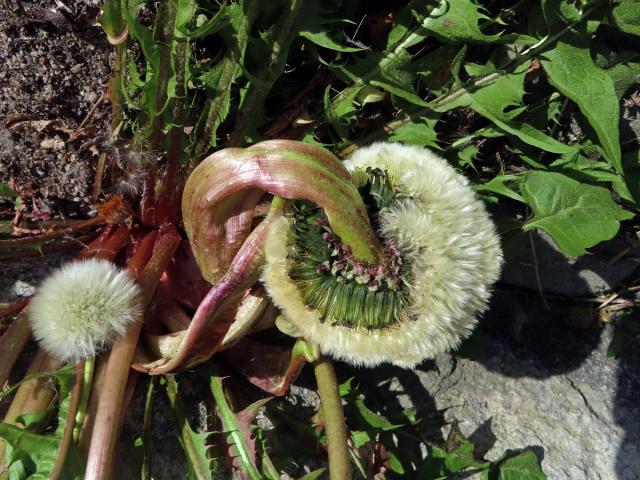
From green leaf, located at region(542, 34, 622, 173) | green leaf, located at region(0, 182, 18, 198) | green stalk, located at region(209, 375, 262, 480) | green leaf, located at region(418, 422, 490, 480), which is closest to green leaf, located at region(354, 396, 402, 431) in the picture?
green leaf, located at region(418, 422, 490, 480)

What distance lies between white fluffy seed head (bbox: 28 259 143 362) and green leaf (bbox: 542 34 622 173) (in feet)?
4.72

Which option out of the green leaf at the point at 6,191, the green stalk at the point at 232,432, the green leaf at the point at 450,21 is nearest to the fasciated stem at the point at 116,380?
the green stalk at the point at 232,432

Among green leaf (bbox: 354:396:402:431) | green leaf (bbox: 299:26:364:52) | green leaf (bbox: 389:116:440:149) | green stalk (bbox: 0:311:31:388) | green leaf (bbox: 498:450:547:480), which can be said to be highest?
green leaf (bbox: 299:26:364:52)

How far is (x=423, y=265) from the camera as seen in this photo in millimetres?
1450

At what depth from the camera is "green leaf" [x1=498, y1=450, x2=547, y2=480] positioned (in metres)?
2.22

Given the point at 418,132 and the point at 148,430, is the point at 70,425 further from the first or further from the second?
the point at 418,132

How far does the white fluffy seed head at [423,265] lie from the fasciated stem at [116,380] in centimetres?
58

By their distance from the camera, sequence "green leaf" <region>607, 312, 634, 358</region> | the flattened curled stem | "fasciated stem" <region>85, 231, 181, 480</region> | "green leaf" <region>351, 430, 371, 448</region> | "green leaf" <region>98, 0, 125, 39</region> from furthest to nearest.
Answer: "green leaf" <region>607, 312, 634, 358</region> < "green leaf" <region>351, 430, 371, 448</region> < "fasciated stem" <region>85, 231, 181, 480</region> < "green leaf" <region>98, 0, 125, 39</region> < the flattened curled stem

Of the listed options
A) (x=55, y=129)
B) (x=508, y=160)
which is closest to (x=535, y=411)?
(x=508, y=160)

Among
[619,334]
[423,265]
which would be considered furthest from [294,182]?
[619,334]

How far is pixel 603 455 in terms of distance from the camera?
8.17 feet

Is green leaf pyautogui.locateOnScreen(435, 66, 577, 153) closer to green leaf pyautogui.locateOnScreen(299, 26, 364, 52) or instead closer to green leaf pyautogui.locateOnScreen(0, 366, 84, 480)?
green leaf pyautogui.locateOnScreen(299, 26, 364, 52)

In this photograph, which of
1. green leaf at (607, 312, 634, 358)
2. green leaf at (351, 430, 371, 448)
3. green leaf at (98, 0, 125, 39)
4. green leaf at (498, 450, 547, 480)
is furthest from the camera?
green leaf at (607, 312, 634, 358)

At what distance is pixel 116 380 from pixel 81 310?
0.29 m
